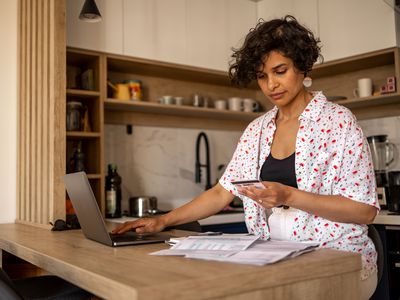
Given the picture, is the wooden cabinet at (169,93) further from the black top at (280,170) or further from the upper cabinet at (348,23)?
the black top at (280,170)

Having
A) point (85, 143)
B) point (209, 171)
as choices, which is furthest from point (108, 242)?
point (209, 171)

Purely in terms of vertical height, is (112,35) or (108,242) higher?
(112,35)

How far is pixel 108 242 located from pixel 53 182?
958 mm

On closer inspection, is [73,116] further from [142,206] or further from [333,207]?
[333,207]

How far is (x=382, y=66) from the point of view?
3.37 metres

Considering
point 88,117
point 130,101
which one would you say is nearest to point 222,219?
point 130,101

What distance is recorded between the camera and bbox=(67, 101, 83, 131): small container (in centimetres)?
281

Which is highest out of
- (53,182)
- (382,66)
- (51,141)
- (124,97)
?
(382,66)

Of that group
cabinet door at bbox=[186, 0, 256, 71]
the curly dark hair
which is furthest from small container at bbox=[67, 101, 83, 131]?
the curly dark hair

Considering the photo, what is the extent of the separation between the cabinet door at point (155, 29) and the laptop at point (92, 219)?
5.41 ft

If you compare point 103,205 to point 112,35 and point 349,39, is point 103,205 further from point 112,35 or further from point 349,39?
point 349,39

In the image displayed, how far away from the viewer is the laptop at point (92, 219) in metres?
1.44

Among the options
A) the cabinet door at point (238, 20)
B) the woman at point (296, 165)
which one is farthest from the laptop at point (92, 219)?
the cabinet door at point (238, 20)

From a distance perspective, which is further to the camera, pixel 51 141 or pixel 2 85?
pixel 2 85
